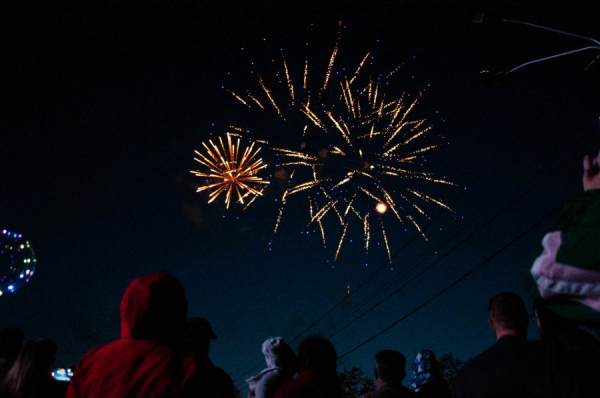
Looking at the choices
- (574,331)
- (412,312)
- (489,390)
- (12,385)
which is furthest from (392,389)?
(412,312)

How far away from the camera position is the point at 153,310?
256 centimetres

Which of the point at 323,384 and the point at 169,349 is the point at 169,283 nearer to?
the point at 169,349

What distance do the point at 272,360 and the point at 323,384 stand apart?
3.31 ft

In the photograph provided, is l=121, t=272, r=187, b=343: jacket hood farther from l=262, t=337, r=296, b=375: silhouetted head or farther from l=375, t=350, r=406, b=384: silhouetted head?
l=375, t=350, r=406, b=384: silhouetted head

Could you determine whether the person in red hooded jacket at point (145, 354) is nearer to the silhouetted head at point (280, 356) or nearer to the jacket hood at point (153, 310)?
the jacket hood at point (153, 310)

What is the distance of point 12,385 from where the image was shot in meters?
3.33

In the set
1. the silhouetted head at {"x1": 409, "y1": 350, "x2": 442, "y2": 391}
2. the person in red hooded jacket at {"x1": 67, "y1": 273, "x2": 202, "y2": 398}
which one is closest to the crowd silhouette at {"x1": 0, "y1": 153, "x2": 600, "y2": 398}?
the person in red hooded jacket at {"x1": 67, "y1": 273, "x2": 202, "y2": 398}

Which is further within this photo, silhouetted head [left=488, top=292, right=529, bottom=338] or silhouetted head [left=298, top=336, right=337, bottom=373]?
silhouetted head [left=298, top=336, right=337, bottom=373]

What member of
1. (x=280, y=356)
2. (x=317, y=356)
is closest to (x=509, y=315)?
(x=317, y=356)

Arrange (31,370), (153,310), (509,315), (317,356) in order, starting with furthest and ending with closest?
(317,356)
(31,370)
(509,315)
(153,310)

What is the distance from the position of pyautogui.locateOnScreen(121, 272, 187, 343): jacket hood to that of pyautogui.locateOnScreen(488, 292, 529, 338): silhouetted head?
2509mm

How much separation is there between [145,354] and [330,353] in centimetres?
190

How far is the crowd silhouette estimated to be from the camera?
1.24m

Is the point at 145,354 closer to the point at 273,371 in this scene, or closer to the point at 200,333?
the point at 200,333
